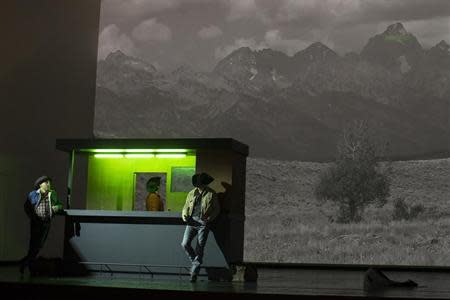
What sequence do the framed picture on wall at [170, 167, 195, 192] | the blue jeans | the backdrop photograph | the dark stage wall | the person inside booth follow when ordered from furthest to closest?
→ the backdrop photograph, the dark stage wall, the framed picture on wall at [170, 167, 195, 192], the person inside booth, the blue jeans

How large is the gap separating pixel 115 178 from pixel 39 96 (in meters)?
5.65

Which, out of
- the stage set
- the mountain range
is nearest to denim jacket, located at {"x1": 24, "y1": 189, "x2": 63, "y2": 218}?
the stage set

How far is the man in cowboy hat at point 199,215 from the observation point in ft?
40.1

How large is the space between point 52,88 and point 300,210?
1032 cm

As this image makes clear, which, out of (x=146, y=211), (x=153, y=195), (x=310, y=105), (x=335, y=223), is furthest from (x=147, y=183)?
(x=310, y=105)

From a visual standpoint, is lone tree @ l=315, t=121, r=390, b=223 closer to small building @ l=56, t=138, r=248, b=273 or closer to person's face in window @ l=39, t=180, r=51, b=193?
small building @ l=56, t=138, r=248, b=273

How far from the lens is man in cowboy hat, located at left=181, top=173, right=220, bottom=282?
1221cm

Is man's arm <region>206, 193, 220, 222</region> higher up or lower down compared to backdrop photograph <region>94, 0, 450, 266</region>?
lower down

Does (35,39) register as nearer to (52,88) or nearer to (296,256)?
(52,88)

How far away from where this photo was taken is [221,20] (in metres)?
28.0

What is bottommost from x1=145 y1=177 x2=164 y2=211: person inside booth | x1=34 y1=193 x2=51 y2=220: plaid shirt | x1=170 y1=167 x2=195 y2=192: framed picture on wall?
x1=34 y1=193 x2=51 y2=220: plaid shirt

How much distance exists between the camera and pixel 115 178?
1419cm

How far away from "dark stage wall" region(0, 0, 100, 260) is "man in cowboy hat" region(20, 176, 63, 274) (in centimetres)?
479

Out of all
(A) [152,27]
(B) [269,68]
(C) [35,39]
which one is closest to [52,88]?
(C) [35,39]
